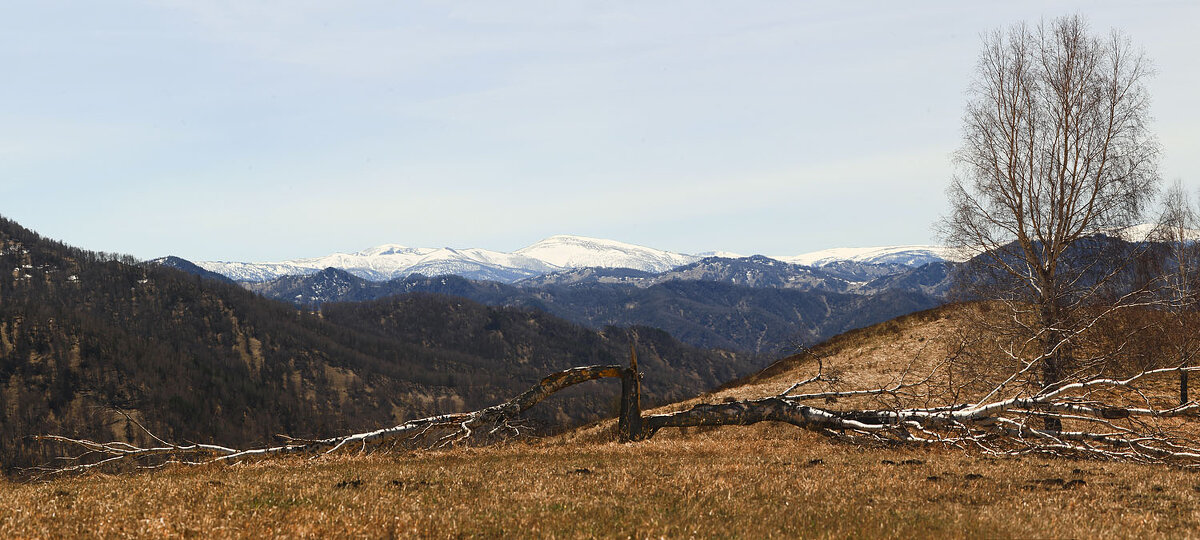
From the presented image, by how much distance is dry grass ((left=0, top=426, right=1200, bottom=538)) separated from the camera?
911 cm

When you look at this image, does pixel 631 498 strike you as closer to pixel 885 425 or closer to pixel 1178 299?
pixel 885 425

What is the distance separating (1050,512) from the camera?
34.6 ft

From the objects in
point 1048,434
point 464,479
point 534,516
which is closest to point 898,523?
point 534,516

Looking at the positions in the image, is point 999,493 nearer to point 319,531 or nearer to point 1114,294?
point 319,531

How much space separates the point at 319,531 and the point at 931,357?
4372 centimetres

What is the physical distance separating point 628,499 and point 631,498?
0.13m

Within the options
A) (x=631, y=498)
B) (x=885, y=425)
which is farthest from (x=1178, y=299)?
(x=631, y=498)

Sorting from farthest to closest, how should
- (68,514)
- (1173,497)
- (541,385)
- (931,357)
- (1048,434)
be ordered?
(931,357) < (541,385) < (1048,434) < (1173,497) < (68,514)

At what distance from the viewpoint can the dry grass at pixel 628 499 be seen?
9.11 m

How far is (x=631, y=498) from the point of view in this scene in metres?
11.4

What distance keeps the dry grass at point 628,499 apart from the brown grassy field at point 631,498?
4 centimetres

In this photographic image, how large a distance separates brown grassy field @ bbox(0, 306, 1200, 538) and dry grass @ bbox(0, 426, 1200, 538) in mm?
38

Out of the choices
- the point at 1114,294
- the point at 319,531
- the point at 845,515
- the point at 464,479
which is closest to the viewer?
the point at 319,531

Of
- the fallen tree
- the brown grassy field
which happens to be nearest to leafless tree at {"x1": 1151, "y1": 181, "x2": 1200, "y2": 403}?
the fallen tree
